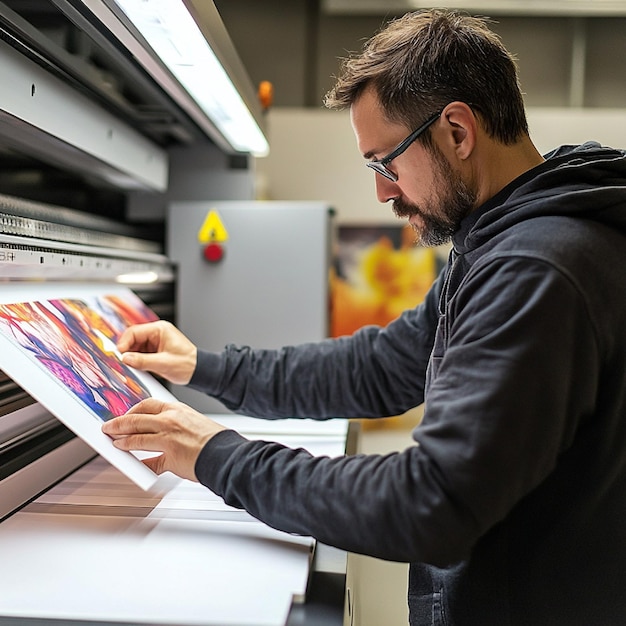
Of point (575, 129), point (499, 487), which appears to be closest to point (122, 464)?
point (499, 487)

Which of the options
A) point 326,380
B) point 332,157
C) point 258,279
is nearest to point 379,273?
point 332,157

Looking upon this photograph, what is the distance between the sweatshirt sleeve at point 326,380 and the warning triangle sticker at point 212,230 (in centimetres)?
56

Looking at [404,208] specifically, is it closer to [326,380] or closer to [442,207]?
[442,207]

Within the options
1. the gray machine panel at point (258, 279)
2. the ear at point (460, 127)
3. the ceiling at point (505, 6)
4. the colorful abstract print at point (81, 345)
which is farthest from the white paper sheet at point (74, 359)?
the ceiling at point (505, 6)

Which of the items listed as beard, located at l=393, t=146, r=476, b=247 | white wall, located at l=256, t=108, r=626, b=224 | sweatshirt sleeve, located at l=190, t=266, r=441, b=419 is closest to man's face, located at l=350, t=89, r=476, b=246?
beard, located at l=393, t=146, r=476, b=247

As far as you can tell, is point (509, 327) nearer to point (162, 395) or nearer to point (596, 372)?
point (596, 372)

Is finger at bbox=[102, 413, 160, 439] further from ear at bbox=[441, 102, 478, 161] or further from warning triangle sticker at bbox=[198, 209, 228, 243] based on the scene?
warning triangle sticker at bbox=[198, 209, 228, 243]

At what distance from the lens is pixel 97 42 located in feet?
4.08

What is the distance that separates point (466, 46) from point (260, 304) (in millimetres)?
1077

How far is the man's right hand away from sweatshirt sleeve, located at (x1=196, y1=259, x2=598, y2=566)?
0.63 m

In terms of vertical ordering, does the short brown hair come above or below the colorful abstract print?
above

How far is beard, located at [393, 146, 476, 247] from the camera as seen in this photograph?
1005 millimetres

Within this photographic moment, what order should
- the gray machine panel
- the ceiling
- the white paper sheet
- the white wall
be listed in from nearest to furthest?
the white paper sheet < the gray machine panel < the white wall < the ceiling

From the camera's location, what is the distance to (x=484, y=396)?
752mm
